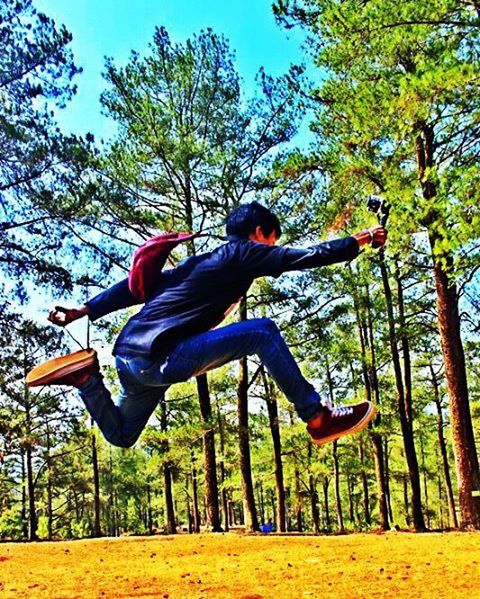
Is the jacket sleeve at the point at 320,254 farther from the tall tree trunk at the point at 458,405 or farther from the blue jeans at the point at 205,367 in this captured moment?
the tall tree trunk at the point at 458,405

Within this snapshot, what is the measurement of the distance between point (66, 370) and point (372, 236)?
1.47 metres

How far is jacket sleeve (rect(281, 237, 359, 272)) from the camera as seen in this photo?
253cm

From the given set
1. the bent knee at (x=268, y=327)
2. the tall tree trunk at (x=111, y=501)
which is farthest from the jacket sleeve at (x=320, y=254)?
the tall tree trunk at (x=111, y=501)

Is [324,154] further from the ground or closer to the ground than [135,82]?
closer to the ground

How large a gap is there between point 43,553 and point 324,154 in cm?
816

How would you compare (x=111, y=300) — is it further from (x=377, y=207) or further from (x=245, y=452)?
(x=245, y=452)

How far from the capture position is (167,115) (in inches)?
599

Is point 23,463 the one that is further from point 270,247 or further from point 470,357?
point 270,247

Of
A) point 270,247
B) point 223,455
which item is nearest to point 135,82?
point 270,247

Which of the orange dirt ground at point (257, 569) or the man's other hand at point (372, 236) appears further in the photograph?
the orange dirt ground at point (257, 569)

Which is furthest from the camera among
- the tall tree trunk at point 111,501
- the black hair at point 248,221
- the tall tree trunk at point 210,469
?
the tall tree trunk at point 111,501

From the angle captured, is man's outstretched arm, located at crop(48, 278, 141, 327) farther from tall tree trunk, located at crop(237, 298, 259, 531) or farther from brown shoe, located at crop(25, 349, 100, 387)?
tall tree trunk, located at crop(237, 298, 259, 531)

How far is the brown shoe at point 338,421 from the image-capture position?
2.76 metres

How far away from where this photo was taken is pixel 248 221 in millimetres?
2863
